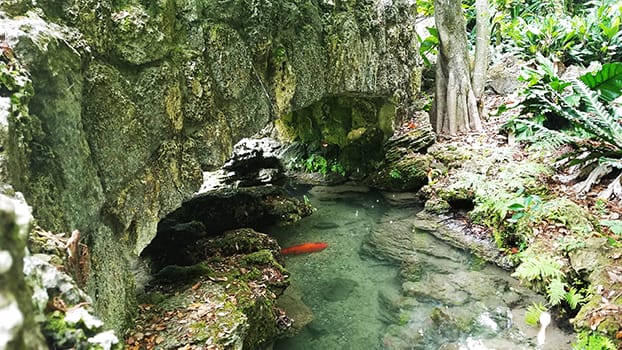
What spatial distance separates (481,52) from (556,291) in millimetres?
6700

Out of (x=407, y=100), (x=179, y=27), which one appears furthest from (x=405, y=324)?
(x=407, y=100)

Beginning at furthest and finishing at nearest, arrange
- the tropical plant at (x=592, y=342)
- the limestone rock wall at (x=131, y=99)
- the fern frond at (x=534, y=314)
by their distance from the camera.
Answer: the fern frond at (x=534, y=314) < the tropical plant at (x=592, y=342) < the limestone rock wall at (x=131, y=99)

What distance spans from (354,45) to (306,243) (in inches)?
126

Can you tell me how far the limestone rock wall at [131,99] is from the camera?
2.17 m

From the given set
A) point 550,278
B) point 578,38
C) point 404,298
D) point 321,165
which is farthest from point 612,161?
point 321,165

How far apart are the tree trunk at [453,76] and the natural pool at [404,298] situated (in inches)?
119

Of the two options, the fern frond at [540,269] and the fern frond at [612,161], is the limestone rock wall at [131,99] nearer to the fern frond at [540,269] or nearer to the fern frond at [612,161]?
the fern frond at [540,269]

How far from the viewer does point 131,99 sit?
3156mm

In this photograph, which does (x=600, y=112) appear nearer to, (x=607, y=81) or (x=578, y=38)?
(x=607, y=81)

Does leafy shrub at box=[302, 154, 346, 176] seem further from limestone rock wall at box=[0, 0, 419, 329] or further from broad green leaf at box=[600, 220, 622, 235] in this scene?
broad green leaf at box=[600, 220, 622, 235]

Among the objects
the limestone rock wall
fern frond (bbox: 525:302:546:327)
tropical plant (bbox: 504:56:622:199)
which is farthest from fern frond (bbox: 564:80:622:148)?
the limestone rock wall

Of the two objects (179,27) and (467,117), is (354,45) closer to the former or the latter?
(179,27)

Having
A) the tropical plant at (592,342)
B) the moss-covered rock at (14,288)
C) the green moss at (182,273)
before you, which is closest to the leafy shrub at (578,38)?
the tropical plant at (592,342)

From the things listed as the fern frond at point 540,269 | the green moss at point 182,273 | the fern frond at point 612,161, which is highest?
the fern frond at point 612,161
